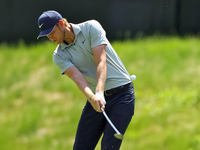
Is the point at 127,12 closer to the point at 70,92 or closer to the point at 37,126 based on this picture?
the point at 70,92

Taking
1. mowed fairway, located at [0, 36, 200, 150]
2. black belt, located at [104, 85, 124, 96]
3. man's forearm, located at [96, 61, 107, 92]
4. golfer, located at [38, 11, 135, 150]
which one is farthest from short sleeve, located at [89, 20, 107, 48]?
mowed fairway, located at [0, 36, 200, 150]

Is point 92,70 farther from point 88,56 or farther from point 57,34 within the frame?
point 57,34

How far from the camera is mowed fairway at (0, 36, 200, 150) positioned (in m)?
6.49

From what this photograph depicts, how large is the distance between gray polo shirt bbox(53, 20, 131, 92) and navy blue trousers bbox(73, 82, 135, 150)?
0.40ft

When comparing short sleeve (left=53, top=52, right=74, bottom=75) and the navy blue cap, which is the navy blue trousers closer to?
short sleeve (left=53, top=52, right=74, bottom=75)

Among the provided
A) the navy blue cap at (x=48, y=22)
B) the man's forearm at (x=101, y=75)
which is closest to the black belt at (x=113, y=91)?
the man's forearm at (x=101, y=75)

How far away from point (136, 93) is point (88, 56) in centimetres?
437

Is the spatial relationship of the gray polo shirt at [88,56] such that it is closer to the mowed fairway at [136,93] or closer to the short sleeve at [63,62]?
the short sleeve at [63,62]

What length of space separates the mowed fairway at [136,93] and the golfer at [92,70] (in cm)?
290

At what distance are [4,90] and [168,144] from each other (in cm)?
406

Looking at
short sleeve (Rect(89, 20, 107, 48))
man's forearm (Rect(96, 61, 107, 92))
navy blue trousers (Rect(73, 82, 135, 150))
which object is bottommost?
navy blue trousers (Rect(73, 82, 135, 150))

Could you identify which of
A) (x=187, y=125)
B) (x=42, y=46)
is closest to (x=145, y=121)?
(x=187, y=125)

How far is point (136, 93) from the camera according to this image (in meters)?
7.56

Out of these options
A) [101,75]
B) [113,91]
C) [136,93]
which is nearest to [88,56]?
[101,75]
